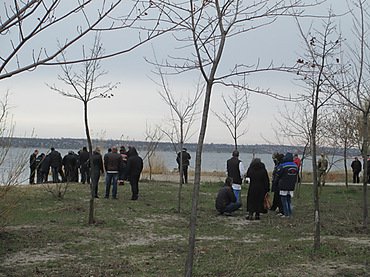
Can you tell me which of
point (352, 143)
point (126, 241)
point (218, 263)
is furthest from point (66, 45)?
point (352, 143)

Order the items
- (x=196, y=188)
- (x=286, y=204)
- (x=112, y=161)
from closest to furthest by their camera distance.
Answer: (x=196, y=188), (x=286, y=204), (x=112, y=161)

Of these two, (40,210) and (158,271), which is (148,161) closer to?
(40,210)

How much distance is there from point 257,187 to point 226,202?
0.95 metres

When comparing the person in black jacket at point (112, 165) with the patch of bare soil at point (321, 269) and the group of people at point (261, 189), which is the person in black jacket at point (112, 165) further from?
the patch of bare soil at point (321, 269)

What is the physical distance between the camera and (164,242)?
10719 mm

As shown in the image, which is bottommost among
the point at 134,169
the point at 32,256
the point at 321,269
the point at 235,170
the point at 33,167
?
the point at 32,256

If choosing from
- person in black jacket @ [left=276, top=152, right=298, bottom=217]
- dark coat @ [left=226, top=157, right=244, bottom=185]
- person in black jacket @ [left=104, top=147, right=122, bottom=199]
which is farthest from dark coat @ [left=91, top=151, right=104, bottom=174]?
person in black jacket @ [left=276, top=152, right=298, bottom=217]

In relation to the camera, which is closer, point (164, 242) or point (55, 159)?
point (164, 242)

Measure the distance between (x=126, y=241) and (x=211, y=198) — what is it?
870 cm

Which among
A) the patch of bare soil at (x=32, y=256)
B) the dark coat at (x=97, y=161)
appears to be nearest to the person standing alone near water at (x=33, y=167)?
the dark coat at (x=97, y=161)

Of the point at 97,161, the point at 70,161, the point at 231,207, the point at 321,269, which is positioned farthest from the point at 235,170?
the point at 70,161

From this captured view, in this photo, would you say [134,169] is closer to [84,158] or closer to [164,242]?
[84,158]

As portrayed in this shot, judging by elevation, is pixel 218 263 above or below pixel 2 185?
below

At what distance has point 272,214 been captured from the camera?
15180mm
